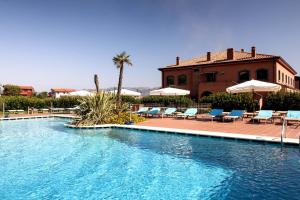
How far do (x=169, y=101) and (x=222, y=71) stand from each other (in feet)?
34.2

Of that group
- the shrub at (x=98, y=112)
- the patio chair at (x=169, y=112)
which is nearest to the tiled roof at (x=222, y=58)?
the patio chair at (x=169, y=112)

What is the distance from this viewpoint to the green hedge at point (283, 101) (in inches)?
702

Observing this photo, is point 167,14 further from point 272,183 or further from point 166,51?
point 272,183

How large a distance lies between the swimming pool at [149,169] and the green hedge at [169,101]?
12019 mm

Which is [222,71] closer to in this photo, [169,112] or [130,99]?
[130,99]

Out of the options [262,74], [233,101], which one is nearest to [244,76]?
[262,74]

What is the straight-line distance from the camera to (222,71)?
3234 centimetres

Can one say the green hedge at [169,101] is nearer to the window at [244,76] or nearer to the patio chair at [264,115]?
the patio chair at [264,115]

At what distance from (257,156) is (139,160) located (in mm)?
4354

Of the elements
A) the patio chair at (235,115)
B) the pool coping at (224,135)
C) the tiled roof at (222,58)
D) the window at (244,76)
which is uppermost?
the tiled roof at (222,58)

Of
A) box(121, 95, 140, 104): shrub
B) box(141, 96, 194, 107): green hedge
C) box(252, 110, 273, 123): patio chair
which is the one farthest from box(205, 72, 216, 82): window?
box(252, 110, 273, 123): patio chair

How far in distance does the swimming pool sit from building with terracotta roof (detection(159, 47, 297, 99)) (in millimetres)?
20071

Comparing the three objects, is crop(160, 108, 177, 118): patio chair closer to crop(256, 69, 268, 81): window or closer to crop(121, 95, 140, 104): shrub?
crop(121, 95, 140, 104): shrub

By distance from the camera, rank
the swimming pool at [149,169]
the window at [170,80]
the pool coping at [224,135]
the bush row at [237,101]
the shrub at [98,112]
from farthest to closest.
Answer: the window at [170,80]
the bush row at [237,101]
the shrub at [98,112]
the pool coping at [224,135]
the swimming pool at [149,169]
